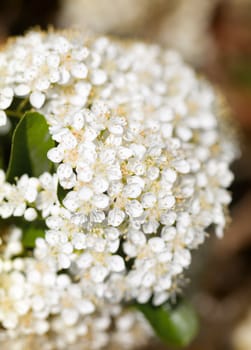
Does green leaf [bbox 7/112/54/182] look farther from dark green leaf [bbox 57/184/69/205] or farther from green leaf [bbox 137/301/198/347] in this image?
green leaf [bbox 137/301/198/347]

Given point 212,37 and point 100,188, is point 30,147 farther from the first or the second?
point 212,37

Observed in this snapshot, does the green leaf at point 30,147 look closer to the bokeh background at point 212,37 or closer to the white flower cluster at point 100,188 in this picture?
the white flower cluster at point 100,188

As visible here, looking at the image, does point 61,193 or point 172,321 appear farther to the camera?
point 172,321

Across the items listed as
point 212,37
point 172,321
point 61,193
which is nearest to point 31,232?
point 61,193

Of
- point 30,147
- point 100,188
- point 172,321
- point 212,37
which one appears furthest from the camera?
point 212,37

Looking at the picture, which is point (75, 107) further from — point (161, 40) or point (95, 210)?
point (161, 40)

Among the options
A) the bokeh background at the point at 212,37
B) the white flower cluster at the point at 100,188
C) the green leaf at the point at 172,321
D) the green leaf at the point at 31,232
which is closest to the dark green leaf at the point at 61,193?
the white flower cluster at the point at 100,188

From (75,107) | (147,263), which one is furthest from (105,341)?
(75,107)
